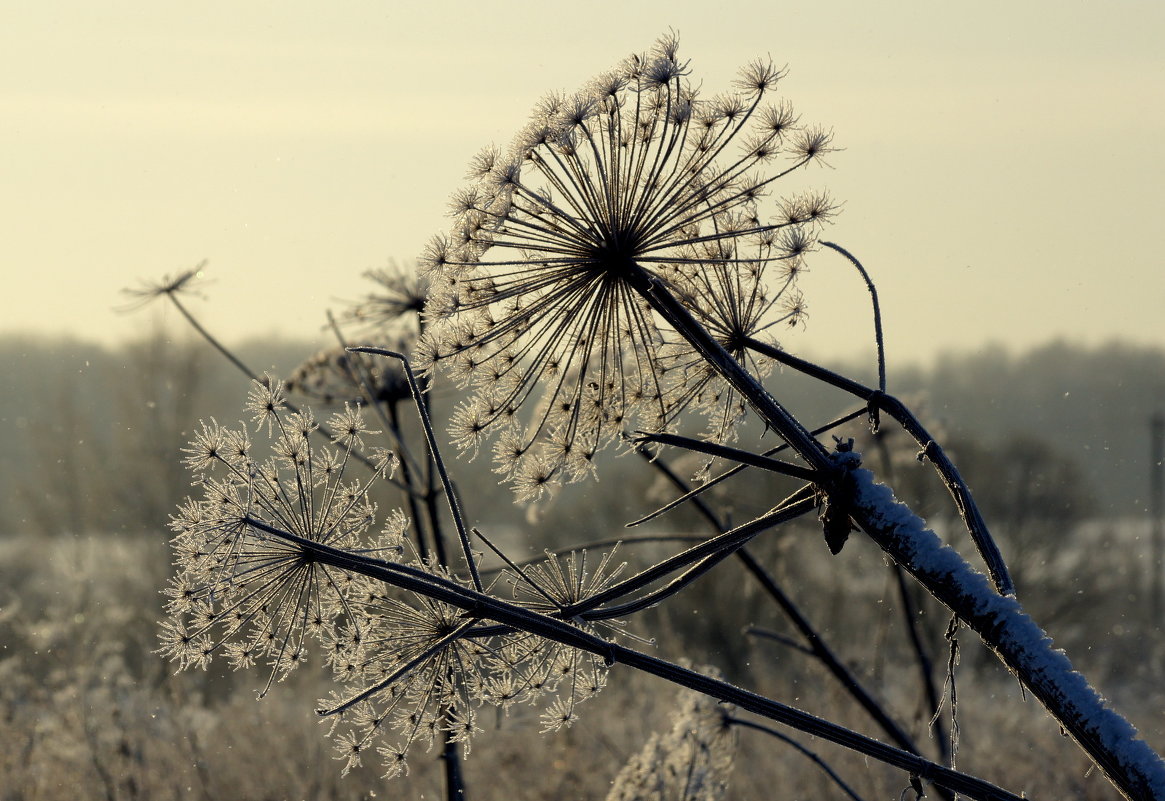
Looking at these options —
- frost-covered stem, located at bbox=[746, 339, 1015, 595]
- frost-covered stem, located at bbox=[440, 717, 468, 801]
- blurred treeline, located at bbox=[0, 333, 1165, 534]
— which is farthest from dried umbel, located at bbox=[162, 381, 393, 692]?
blurred treeline, located at bbox=[0, 333, 1165, 534]

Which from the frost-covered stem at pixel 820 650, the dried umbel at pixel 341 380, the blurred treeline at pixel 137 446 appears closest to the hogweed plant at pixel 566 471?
the frost-covered stem at pixel 820 650

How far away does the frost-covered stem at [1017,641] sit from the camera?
1907mm

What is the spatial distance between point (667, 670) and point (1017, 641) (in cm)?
59

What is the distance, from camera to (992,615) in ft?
6.61

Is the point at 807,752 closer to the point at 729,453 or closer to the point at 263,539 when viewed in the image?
the point at 729,453

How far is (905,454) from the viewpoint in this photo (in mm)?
8586

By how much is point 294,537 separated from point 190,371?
2724 centimetres

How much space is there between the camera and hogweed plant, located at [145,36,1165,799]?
2.08 m

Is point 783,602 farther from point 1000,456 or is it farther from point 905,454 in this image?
point 1000,456

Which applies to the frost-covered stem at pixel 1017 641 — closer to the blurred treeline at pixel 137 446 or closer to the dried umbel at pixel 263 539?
the dried umbel at pixel 263 539

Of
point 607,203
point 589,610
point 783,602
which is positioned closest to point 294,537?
point 589,610

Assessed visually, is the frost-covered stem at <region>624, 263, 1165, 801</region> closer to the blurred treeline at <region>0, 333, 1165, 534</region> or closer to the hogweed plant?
the hogweed plant

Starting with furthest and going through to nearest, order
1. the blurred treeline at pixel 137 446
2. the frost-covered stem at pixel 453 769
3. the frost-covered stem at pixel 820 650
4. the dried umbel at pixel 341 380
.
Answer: the blurred treeline at pixel 137 446, the dried umbel at pixel 341 380, the frost-covered stem at pixel 453 769, the frost-covered stem at pixel 820 650

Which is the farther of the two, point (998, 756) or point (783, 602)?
point (998, 756)
